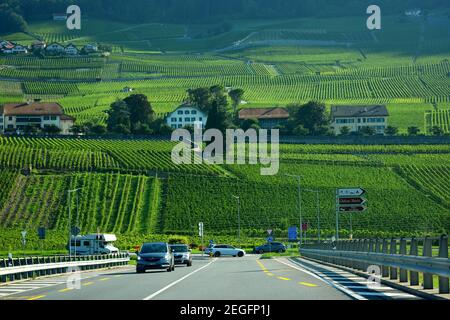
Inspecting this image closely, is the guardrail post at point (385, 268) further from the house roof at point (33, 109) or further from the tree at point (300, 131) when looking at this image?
the house roof at point (33, 109)

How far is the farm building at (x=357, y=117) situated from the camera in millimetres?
181875

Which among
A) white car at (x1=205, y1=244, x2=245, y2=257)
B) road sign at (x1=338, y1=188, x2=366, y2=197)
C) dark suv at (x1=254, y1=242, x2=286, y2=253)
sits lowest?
white car at (x1=205, y1=244, x2=245, y2=257)

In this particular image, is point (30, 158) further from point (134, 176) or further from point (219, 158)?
point (219, 158)

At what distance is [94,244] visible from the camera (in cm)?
8262

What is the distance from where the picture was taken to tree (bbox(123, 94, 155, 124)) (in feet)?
581

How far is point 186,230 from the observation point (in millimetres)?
100125

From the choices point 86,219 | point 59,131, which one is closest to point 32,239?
point 86,219

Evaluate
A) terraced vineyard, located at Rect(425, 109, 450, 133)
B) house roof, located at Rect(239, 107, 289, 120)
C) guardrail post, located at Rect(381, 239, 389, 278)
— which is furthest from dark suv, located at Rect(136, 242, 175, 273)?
house roof, located at Rect(239, 107, 289, 120)

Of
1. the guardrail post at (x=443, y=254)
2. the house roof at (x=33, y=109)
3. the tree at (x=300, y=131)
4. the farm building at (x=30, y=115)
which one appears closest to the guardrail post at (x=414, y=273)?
the guardrail post at (x=443, y=254)

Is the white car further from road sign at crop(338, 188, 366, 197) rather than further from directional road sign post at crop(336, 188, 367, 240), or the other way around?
road sign at crop(338, 188, 366, 197)

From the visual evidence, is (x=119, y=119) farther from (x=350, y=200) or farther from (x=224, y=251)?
(x=350, y=200)

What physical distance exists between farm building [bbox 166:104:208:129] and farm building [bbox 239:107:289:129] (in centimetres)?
760

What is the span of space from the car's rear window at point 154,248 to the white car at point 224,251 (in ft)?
126
